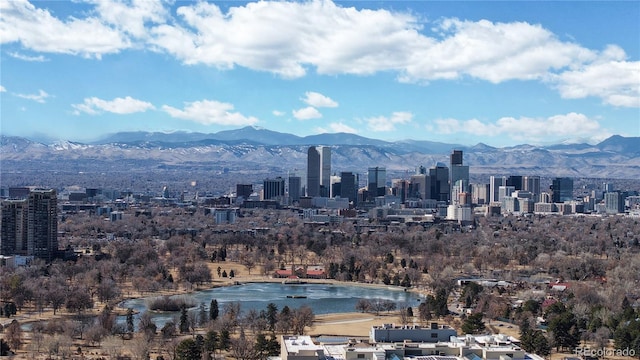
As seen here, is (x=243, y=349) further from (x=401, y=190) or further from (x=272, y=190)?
(x=401, y=190)

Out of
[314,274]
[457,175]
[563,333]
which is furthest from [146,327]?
[457,175]

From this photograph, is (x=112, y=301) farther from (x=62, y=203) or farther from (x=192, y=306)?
(x=62, y=203)

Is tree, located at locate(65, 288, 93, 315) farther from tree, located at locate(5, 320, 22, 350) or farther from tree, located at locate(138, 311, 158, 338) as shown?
tree, located at locate(5, 320, 22, 350)

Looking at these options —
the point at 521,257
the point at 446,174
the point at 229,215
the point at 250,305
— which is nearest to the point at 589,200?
the point at 446,174

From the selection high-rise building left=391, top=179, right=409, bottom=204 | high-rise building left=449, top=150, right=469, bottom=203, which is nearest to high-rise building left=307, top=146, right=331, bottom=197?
high-rise building left=391, top=179, right=409, bottom=204

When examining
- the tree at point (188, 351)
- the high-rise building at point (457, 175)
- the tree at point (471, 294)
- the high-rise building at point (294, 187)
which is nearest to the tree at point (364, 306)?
the tree at point (471, 294)

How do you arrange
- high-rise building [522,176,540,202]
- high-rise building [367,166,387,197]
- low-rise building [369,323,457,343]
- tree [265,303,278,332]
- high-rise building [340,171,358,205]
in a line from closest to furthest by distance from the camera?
low-rise building [369,323,457,343] < tree [265,303,278,332] < high-rise building [340,171,358,205] < high-rise building [367,166,387,197] < high-rise building [522,176,540,202]
